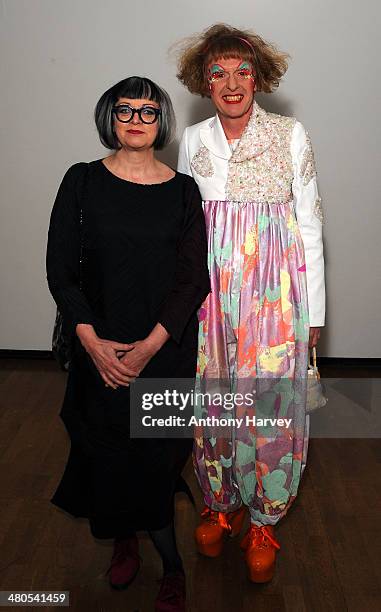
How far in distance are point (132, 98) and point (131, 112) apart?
0.04 m

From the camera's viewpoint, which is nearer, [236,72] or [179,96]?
[236,72]

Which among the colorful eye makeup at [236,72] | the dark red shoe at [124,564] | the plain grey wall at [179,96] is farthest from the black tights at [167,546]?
the plain grey wall at [179,96]

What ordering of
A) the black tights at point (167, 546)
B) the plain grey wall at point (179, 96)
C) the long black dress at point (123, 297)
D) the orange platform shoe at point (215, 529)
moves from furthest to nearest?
the plain grey wall at point (179, 96)
the orange platform shoe at point (215, 529)
the black tights at point (167, 546)
the long black dress at point (123, 297)

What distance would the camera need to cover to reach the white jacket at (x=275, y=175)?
226 cm

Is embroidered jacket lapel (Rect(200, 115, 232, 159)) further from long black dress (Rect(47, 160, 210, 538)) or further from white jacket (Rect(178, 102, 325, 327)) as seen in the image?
long black dress (Rect(47, 160, 210, 538))

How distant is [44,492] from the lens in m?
2.84

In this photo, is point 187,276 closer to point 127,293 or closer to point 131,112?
point 127,293

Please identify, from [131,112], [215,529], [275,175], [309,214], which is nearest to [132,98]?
[131,112]

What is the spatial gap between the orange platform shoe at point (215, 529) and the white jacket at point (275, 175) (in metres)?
0.71

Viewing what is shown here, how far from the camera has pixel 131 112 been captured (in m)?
2.05

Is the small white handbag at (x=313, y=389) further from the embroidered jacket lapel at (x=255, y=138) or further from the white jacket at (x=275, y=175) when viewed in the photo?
the embroidered jacket lapel at (x=255, y=138)

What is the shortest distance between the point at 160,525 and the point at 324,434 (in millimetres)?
1485

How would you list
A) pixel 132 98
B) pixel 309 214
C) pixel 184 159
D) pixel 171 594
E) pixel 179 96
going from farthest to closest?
pixel 179 96 → pixel 184 159 → pixel 309 214 → pixel 171 594 → pixel 132 98

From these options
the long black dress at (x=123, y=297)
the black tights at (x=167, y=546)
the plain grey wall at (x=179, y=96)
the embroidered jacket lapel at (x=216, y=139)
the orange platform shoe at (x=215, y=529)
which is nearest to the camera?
the long black dress at (x=123, y=297)
